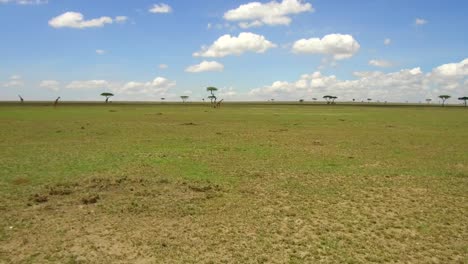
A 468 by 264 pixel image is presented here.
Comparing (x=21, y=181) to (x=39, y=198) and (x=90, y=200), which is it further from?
(x=90, y=200)

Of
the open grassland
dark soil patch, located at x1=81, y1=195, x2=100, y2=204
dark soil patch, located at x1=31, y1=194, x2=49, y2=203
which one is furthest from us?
dark soil patch, located at x1=81, y1=195, x2=100, y2=204

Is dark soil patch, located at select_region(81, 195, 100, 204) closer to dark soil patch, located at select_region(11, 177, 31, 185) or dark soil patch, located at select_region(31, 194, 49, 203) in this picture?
dark soil patch, located at select_region(31, 194, 49, 203)

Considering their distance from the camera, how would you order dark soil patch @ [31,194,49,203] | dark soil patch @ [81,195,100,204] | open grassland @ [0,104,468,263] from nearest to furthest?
open grassland @ [0,104,468,263] → dark soil patch @ [31,194,49,203] → dark soil patch @ [81,195,100,204]

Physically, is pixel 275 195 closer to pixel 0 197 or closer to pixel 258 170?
pixel 258 170

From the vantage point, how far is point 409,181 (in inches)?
556

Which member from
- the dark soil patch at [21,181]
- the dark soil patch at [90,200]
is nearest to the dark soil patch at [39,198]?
the dark soil patch at [90,200]

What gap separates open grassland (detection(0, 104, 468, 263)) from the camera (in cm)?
782

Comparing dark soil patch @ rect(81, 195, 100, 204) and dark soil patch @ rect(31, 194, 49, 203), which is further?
dark soil patch @ rect(81, 195, 100, 204)

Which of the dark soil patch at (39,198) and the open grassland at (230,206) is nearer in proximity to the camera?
the open grassland at (230,206)

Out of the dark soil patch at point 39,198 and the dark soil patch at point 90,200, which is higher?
the dark soil patch at point 39,198

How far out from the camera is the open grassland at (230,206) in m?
7.82

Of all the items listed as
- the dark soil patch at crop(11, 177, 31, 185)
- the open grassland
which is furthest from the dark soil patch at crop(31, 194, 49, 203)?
the dark soil patch at crop(11, 177, 31, 185)

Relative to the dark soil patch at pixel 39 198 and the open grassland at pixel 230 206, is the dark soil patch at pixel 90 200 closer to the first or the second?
the open grassland at pixel 230 206

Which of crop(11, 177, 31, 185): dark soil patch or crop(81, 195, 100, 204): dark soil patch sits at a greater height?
crop(11, 177, 31, 185): dark soil patch
